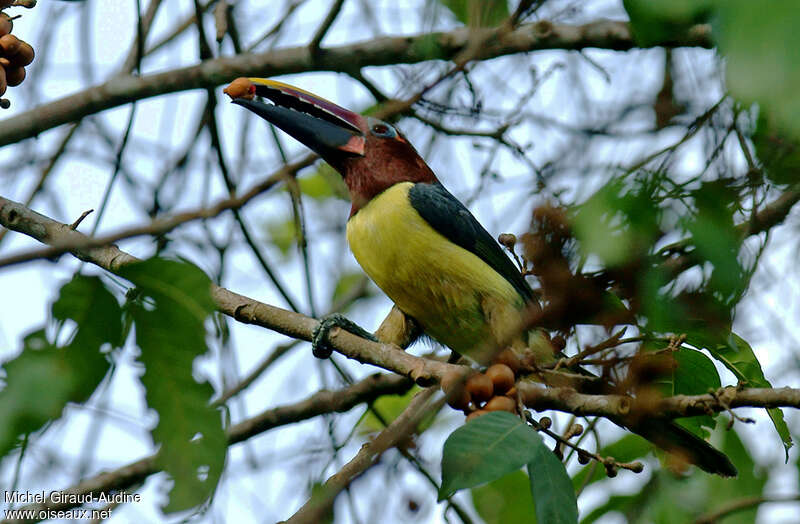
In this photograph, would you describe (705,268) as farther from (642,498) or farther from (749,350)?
(642,498)

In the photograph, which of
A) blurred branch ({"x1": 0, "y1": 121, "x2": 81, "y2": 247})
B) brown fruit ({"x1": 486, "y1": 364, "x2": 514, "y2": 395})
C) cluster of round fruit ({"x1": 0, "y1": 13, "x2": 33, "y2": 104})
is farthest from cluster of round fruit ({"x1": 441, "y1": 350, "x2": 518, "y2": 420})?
blurred branch ({"x1": 0, "y1": 121, "x2": 81, "y2": 247})

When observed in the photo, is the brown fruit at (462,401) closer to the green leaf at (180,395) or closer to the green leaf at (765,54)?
the green leaf at (180,395)

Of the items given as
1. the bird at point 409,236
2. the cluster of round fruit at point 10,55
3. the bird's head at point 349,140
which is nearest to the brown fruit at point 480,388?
the bird at point 409,236

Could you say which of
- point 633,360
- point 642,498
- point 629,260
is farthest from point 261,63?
point 629,260

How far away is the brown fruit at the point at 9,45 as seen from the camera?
6.93 feet

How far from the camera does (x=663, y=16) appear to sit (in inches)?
51.3

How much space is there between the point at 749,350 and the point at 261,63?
7.72 ft

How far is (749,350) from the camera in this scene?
201 centimetres

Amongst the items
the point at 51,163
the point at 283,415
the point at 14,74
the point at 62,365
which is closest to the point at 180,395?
the point at 62,365

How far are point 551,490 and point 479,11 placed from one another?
206 cm

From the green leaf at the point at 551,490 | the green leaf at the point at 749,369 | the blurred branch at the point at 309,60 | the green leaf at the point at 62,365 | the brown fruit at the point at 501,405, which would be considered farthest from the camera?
the blurred branch at the point at 309,60

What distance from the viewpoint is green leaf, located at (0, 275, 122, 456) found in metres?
1.16

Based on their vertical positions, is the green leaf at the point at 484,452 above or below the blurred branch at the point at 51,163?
below

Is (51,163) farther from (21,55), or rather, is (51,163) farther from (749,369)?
(749,369)
